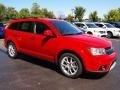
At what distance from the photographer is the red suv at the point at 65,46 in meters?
6.49

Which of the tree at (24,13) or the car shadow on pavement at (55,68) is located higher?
the tree at (24,13)

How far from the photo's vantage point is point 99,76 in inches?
279

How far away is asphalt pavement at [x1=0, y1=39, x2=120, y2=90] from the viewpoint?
6051mm

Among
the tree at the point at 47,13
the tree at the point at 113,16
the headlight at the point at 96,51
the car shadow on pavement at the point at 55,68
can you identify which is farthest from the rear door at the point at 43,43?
the tree at the point at 47,13

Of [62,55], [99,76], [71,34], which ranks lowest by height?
[99,76]

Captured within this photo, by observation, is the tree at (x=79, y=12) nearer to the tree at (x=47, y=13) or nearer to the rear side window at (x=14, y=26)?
the tree at (x=47, y=13)

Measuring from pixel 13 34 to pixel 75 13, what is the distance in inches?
2217

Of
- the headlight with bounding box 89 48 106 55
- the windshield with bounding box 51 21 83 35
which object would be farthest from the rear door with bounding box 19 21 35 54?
the headlight with bounding box 89 48 106 55

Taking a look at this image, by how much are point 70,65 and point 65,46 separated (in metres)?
0.59

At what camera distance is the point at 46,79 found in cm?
672

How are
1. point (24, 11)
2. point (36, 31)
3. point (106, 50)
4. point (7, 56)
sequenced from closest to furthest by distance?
point (106, 50)
point (36, 31)
point (7, 56)
point (24, 11)

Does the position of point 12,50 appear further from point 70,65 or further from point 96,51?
point 96,51

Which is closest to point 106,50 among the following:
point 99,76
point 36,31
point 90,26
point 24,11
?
point 99,76

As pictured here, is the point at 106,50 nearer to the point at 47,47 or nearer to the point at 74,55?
the point at 74,55
